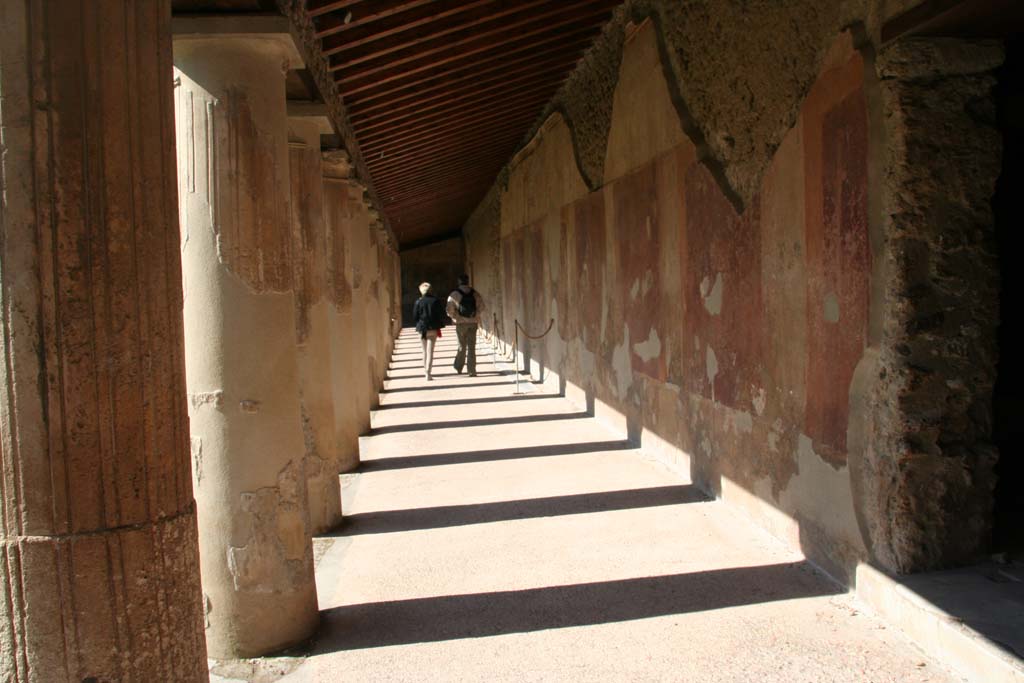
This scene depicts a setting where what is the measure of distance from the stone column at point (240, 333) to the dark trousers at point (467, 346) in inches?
398

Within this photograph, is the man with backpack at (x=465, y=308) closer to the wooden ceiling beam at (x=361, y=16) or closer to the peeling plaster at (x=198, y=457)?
the wooden ceiling beam at (x=361, y=16)

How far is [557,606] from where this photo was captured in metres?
4.05

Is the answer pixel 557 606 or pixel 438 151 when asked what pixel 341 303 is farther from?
pixel 438 151

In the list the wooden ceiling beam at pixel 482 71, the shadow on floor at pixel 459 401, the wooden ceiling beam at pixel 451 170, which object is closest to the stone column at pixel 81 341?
the wooden ceiling beam at pixel 482 71

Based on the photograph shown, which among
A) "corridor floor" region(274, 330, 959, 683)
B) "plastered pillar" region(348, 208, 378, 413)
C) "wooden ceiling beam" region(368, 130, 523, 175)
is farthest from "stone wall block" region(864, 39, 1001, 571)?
"wooden ceiling beam" region(368, 130, 523, 175)

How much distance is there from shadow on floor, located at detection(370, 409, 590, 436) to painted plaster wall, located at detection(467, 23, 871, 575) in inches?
15.6

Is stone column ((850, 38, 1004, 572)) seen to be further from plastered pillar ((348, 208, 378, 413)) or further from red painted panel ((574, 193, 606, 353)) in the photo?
plastered pillar ((348, 208, 378, 413))

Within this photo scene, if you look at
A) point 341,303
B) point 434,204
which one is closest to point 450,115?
point 341,303

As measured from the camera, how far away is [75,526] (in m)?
1.88

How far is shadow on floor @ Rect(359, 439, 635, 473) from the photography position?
24.9ft

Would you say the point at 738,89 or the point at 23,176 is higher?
the point at 738,89

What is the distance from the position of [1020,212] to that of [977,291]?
77.7 inches

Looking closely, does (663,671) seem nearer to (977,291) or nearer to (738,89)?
(977,291)

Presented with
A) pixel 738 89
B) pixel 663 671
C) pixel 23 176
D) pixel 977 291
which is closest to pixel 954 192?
pixel 977 291
